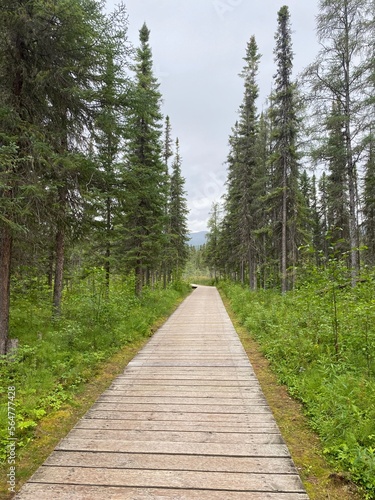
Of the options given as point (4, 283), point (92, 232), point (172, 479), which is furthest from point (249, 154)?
point (172, 479)

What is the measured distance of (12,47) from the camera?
6.13m

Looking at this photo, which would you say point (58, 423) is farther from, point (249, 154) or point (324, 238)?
point (249, 154)

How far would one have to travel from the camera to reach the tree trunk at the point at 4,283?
6075 mm

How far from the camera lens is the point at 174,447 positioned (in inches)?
131

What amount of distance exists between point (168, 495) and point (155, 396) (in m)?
2.23

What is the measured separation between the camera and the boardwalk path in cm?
269

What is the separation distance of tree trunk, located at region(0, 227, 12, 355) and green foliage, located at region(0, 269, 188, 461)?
0.40 meters

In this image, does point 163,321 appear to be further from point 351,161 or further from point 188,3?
point 188,3

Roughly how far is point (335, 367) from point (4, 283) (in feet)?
22.5

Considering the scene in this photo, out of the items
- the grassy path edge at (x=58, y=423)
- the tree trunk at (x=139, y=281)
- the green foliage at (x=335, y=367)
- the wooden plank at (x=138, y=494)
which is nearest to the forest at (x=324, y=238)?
the green foliage at (x=335, y=367)

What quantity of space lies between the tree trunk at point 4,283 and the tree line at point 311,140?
6279 mm

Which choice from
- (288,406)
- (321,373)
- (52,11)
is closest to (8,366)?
(288,406)

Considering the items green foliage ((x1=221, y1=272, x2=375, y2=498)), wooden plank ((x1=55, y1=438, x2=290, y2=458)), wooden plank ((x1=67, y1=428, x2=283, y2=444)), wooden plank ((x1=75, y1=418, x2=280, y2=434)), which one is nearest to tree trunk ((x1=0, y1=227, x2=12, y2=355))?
wooden plank ((x1=75, y1=418, x2=280, y2=434))

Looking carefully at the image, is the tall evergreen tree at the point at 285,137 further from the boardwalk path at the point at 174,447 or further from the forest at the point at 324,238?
the boardwalk path at the point at 174,447
